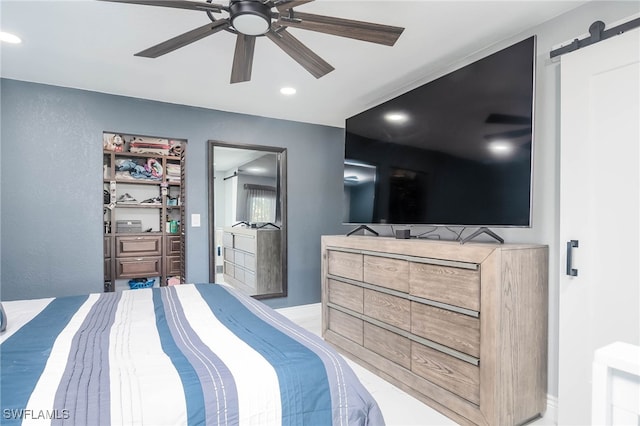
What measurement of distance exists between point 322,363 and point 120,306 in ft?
4.36

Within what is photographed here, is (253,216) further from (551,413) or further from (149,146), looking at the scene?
(551,413)

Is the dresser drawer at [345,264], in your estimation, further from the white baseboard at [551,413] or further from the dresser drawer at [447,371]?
the white baseboard at [551,413]

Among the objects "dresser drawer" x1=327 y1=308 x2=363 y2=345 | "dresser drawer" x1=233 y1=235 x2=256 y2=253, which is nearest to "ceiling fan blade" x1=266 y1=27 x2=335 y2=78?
"dresser drawer" x1=327 y1=308 x2=363 y2=345

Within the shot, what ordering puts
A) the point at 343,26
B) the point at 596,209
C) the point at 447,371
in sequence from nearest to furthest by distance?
the point at 343,26 → the point at 596,209 → the point at 447,371

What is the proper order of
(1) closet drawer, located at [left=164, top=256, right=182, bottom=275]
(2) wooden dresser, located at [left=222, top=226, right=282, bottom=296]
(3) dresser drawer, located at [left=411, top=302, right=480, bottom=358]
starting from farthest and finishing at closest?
(1) closet drawer, located at [left=164, top=256, right=182, bottom=275]
(2) wooden dresser, located at [left=222, top=226, right=282, bottom=296]
(3) dresser drawer, located at [left=411, top=302, right=480, bottom=358]

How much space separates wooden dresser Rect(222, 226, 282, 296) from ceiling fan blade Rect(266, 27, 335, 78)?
95.2 inches

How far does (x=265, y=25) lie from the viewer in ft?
4.95

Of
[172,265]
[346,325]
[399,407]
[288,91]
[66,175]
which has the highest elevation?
[288,91]

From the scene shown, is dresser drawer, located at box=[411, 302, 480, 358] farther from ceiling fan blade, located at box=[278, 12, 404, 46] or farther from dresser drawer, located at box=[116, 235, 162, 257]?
dresser drawer, located at box=[116, 235, 162, 257]

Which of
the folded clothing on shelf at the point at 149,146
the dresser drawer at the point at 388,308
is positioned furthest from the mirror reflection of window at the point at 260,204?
the dresser drawer at the point at 388,308

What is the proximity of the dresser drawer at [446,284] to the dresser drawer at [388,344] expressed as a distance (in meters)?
0.40

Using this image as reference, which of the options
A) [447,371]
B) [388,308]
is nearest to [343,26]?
[388,308]

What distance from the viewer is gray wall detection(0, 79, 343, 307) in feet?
9.34

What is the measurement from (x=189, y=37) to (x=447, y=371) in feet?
7.78
